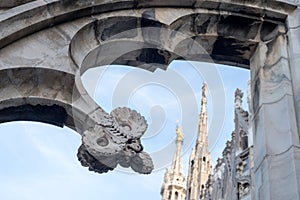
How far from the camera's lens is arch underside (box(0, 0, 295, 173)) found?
9.34 feet

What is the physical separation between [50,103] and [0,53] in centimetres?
39

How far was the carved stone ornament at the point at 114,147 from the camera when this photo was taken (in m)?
2.77

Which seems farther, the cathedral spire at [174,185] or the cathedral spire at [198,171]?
the cathedral spire at [174,185]

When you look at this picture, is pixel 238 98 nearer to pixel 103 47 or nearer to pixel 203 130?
pixel 203 130

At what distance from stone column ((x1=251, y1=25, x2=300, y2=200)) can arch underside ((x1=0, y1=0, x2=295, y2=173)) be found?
179 mm

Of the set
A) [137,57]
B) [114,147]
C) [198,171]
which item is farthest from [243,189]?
[114,147]

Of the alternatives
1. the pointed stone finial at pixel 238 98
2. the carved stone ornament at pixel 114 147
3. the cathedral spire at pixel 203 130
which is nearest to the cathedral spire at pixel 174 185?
the cathedral spire at pixel 203 130

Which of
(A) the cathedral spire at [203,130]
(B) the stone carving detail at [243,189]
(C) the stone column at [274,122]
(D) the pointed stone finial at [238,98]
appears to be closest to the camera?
(C) the stone column at [274,122]

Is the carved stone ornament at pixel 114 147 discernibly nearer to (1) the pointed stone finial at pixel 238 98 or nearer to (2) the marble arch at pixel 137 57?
(2) the marble arch at pixel 137 57

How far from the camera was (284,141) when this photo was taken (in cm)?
286

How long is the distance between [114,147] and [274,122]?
928 millimetres

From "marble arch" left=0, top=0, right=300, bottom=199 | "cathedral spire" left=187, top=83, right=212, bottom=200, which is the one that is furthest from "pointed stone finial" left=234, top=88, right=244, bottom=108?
"marble arch" left=0, top=0, right=300, bottom=199

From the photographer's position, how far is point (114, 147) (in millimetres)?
2791

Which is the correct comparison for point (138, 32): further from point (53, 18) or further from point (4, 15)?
point (4, 15)
